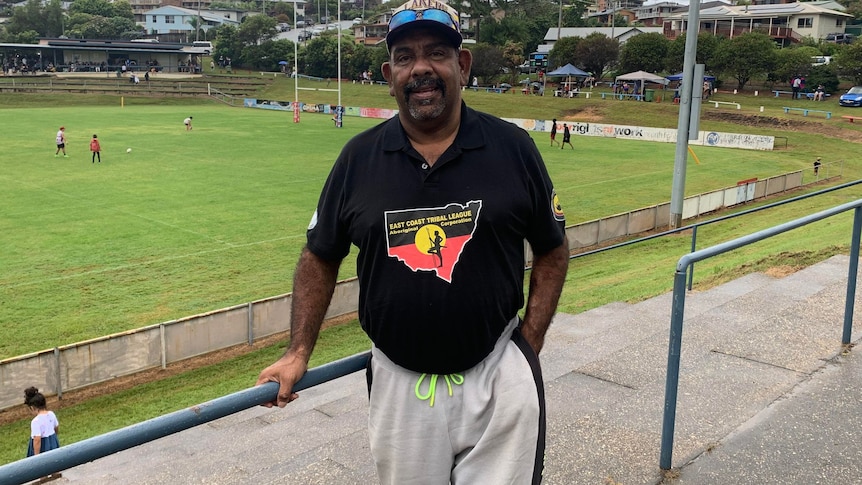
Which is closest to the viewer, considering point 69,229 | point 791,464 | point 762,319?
point 791,464

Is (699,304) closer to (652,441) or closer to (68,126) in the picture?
(652,441)

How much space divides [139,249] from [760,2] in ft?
335

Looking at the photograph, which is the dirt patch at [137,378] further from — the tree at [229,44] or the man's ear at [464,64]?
the tree at [229,44]

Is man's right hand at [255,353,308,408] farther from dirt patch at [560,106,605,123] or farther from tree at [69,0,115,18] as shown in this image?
tree at [69,0,115,18]

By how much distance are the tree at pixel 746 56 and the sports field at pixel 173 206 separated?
2361 centimetres

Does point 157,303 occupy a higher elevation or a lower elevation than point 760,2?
lower

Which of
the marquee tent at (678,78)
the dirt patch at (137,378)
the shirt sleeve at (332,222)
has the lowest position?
the dirt patch at (137,378)

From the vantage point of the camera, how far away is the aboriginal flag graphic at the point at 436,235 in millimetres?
2699

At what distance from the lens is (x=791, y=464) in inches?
178

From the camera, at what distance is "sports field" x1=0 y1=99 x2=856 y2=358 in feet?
47.9

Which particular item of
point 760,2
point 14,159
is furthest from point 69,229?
point 760,2

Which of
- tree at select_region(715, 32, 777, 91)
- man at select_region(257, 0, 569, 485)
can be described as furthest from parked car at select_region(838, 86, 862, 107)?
man at select_region(257, 0, 569, 485)

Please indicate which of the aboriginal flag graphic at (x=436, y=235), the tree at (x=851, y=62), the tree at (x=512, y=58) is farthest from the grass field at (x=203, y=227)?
the tree at (x=512, y=58)

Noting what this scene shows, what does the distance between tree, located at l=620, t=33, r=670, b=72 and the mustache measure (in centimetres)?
7121
